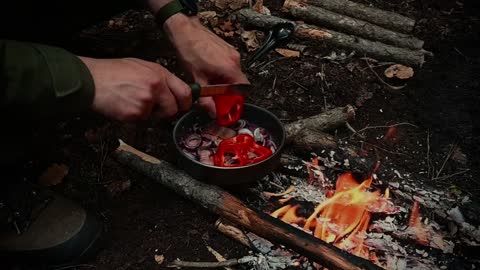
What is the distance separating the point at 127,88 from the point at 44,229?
3.84 feet

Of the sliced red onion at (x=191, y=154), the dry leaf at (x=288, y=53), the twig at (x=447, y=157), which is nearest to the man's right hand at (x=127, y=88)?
the sliced red onion at (x=191, y=154)

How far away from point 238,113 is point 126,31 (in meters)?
2.18

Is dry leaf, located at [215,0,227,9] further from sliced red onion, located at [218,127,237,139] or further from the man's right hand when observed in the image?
the man's right hand

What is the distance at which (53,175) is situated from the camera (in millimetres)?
3492

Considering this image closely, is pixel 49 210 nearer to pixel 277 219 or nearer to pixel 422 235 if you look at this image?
pixel 277 219

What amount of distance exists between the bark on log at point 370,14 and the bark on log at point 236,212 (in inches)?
113

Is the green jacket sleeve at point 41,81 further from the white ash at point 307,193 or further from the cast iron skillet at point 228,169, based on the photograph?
the white ash at point 307,193

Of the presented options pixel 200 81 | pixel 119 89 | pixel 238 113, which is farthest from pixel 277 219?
pixel 119 89

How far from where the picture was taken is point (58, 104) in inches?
93.2

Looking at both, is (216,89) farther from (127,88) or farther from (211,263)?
(211,263)

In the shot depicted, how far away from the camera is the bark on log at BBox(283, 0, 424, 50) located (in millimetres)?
4801

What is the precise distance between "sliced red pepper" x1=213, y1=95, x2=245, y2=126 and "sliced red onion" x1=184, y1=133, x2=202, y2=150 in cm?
19

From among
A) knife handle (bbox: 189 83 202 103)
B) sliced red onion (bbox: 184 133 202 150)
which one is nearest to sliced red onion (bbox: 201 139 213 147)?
sliced red onion (bbox: 184 133 202 150)

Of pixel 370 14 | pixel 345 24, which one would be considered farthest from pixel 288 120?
pixel 370 14
